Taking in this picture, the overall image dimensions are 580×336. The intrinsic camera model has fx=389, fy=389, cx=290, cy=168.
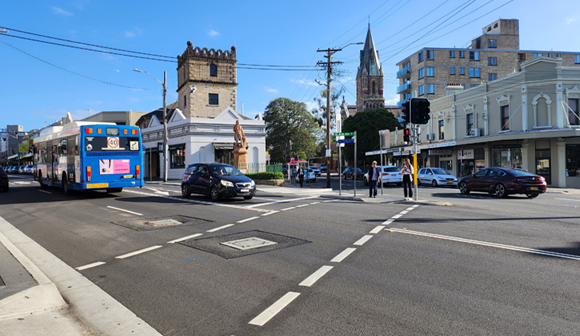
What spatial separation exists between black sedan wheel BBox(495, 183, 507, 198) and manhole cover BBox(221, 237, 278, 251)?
1488 centimetres

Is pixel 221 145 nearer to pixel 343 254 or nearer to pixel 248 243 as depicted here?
pixel 248 243

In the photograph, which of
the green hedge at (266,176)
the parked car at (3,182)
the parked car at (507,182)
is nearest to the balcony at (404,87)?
the green hedge at (266,176)

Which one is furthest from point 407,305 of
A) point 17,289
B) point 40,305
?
point 17,289

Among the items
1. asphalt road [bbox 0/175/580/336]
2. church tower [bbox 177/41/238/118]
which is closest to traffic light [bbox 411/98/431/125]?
asphalt road [bbox 0/175/580/336]

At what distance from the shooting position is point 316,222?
9914mm

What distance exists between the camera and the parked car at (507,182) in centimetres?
1764

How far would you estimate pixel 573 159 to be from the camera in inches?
1059

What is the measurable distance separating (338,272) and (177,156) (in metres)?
37.7

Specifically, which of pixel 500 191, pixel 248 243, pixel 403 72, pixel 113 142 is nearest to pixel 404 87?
pixel 403 72

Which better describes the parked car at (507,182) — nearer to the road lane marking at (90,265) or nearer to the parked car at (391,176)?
the parked car at (391,176)

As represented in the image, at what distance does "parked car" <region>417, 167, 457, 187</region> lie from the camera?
1115 inches

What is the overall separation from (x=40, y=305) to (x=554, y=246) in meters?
7.87

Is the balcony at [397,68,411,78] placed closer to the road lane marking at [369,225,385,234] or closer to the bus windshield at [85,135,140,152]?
the bus windshield at [85,135,140,152]

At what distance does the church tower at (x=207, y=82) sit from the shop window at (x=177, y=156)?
218 inches
